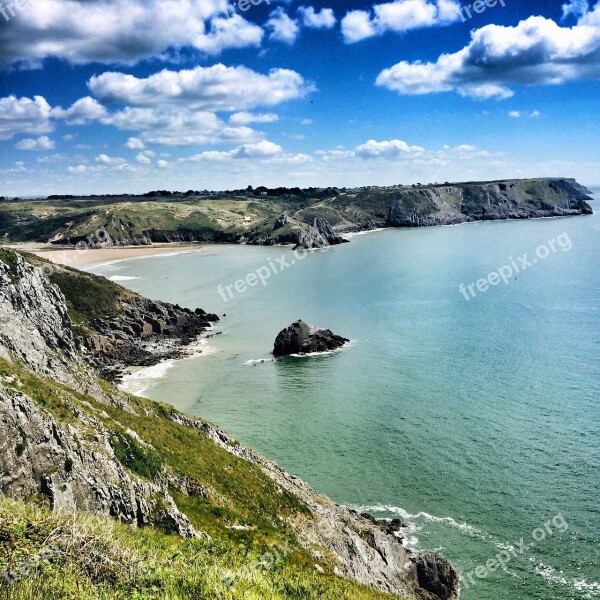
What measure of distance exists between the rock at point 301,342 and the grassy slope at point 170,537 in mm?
39014

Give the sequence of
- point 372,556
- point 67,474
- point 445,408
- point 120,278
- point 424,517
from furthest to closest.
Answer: point 120,278
point 445,408
point 424,517
point 372,556
point 67,474

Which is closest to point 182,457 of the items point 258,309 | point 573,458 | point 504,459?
point 504,459

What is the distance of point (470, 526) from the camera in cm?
3606

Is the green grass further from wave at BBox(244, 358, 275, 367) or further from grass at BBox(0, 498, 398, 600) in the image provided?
wave at BBox(244, 358, 275, 367)

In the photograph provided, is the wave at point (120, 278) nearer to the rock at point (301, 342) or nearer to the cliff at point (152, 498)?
the rock at point (301, 342)

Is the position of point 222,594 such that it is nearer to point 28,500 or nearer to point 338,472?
point 28,500

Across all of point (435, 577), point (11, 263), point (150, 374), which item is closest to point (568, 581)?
point (435, 577)

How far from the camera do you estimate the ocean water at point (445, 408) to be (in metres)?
→ 34.9

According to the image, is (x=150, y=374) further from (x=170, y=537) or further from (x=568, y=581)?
(x=568, y=581)

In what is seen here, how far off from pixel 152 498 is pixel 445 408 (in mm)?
37733

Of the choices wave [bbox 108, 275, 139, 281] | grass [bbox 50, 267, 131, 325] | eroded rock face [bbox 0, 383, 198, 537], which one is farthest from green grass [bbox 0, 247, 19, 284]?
wave [bbox 108, 275, 139, 281]

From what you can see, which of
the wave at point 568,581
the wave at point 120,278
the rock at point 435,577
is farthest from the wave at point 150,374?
the wave at point 120,278

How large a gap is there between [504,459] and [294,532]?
23019 mm

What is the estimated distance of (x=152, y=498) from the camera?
23.1 meters
